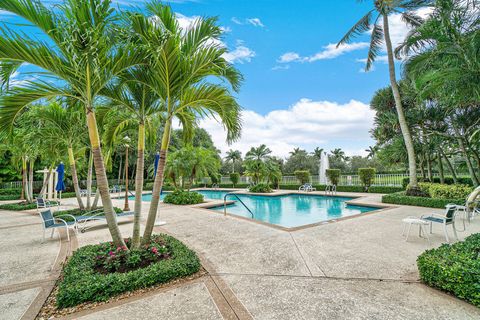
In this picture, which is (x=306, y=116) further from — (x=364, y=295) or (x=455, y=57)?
(x=364, y=295)

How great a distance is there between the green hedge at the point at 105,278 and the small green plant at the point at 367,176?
1702cm

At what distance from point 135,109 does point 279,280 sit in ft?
13.7

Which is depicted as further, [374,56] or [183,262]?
[374,56]

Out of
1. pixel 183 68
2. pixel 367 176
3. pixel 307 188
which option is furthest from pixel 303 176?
pixel 183 68

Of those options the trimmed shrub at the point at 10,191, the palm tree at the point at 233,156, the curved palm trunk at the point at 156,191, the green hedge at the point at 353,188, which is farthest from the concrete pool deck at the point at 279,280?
the palm tree at the point at 233,156

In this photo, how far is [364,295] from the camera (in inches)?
113

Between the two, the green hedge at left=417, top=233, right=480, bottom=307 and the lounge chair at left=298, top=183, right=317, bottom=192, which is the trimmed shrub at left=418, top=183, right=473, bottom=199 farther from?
the lounge chair at left=298, top=183, right=317, bottom=192

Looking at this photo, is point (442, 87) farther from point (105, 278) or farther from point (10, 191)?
point (10, 191)

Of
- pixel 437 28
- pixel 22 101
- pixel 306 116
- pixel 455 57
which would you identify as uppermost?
pixel 306 116

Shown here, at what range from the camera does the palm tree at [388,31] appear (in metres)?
11.1

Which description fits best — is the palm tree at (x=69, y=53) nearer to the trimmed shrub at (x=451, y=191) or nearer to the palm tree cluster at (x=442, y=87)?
the palm tree cluster at (x=442, y=87)

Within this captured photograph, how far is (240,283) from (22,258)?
15.5 feet

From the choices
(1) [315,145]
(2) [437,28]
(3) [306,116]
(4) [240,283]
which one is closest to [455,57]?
(2) [437,28]

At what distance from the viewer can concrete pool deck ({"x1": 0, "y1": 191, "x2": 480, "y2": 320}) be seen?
2.55 metres
